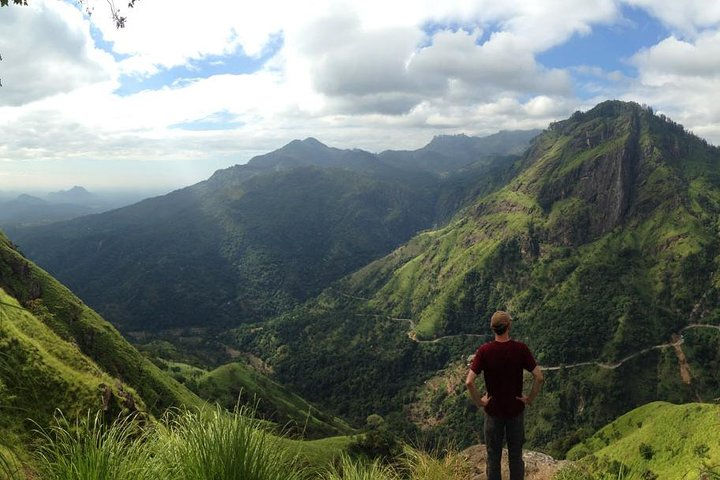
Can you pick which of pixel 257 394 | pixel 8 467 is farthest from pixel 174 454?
pixel 257 394

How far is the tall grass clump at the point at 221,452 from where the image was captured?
723 cm

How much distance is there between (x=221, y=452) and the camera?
7312 mm

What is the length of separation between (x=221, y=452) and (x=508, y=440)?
6.93 m

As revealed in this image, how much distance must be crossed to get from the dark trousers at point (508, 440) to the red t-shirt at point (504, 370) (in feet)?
0.77

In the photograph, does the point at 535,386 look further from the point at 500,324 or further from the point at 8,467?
the point at 8,467

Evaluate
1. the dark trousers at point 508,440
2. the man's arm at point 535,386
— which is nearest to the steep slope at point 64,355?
the dark trousers at point 508,440

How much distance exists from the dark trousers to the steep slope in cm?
2445

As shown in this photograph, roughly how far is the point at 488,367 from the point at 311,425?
4813 inches

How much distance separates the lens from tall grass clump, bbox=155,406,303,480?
7227mm

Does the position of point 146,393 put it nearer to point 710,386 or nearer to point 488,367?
point 488,367

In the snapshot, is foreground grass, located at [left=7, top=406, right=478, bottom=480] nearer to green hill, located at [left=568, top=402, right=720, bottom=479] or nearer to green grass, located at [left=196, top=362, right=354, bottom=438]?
green hill, located at [left=568, top=402, right=720, bottom=479]

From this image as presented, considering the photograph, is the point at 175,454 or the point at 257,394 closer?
the point at 175,454

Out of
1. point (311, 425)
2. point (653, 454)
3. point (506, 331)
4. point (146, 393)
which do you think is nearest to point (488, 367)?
point (506, 331)

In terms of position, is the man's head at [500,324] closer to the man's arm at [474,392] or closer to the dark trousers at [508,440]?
the man's arm at [474,392]
